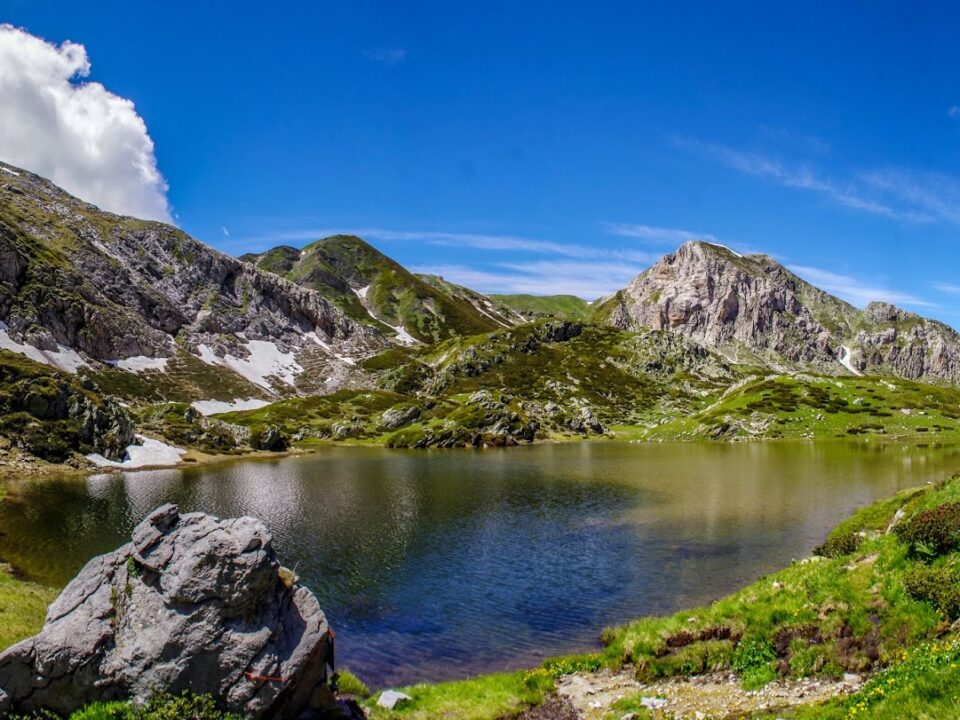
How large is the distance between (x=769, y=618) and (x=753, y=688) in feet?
11.7

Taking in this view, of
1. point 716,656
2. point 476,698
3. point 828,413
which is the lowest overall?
point 476,698

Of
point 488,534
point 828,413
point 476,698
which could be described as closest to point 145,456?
point 488,534

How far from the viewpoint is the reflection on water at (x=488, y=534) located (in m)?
29.3

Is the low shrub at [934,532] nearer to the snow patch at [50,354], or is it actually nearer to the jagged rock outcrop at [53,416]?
the jagged rock outcrop at [53,416]

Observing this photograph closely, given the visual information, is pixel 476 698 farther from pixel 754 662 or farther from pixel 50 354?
pixel 50 354

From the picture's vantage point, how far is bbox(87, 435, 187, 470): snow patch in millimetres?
97144

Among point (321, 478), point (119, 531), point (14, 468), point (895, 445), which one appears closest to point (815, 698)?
point (119, 531)

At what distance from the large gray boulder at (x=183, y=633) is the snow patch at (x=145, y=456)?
95.2 m

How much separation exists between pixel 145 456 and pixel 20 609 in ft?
308

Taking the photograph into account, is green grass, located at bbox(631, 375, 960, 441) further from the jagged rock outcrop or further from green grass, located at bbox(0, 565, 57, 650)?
green grass, located at bbox(0, 565, 57, 650)

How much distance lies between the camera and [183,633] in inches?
574

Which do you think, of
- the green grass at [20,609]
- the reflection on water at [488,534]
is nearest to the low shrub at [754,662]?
the reflection on water at [488,534]

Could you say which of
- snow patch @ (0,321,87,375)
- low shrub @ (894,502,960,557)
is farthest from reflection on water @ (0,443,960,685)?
snow patch @ (0,321,87,375)

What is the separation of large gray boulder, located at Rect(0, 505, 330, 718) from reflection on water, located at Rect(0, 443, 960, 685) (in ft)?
10.9
